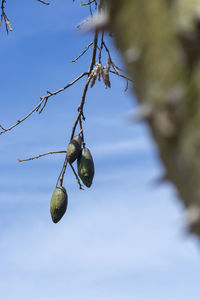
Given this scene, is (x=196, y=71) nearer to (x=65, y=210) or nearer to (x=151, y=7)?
(x=151, y=7)

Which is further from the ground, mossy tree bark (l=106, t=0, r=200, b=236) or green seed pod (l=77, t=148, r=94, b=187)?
green seed pod (l=77, t=148, r=94, b=187)

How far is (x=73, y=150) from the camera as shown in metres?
2.36

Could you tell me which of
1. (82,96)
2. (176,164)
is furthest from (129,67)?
(82,96)

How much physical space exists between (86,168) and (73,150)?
117 millimetres

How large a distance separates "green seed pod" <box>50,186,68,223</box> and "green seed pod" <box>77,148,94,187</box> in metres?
0.14

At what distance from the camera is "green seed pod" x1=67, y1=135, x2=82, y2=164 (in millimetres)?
2367

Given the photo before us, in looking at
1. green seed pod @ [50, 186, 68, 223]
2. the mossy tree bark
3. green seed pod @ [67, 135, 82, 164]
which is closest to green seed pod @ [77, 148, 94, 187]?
green seed pod @ [67, 135, 82, 164]

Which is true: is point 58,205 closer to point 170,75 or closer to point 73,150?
point 73,150

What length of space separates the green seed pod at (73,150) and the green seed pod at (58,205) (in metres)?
0.18

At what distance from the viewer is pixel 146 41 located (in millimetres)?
620

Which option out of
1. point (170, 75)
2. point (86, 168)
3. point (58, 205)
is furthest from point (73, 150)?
point (170, 75)

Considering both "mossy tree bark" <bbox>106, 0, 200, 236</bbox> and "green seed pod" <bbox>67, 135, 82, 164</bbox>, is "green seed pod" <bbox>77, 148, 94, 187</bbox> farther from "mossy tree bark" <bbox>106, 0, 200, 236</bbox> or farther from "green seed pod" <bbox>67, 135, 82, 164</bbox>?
"mossy tree bark" <bbox>106, 0, 200, 236</bbox>

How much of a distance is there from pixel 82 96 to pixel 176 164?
182cm

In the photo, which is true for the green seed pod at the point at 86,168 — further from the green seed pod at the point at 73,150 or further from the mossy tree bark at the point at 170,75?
the mossy tree bark at the point at 170,75
